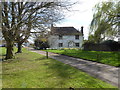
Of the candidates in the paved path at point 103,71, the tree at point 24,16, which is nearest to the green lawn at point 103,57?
the paved path at point 103,71

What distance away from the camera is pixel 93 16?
17250 mm

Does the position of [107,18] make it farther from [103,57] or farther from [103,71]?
[103,71]

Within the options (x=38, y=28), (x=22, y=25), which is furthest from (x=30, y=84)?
(x=38, y=28)

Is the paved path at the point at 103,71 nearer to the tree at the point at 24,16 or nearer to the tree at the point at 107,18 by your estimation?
the tree at the point at 24,16

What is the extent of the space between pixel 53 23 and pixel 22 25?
2.46 meters

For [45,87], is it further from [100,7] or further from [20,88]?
[100,7]

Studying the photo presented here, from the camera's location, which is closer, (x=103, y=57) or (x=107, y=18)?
(x=103, y=57)

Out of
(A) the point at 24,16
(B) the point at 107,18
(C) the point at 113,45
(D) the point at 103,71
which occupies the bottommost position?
(D) the point at 103,71

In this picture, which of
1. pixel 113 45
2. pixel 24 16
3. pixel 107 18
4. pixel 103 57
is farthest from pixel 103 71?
pixel 113 45

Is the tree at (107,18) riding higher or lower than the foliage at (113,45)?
higher

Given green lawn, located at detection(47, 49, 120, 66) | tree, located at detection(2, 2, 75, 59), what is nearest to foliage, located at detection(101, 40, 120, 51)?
green lawn, located at detection(47, 49, 120, 66)

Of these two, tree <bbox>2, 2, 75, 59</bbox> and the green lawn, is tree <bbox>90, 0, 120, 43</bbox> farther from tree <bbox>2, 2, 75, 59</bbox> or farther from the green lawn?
tree <bbox>2, 2, 75, 59</bbox>

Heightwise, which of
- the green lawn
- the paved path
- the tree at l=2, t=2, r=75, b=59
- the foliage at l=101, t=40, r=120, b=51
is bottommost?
the paved path

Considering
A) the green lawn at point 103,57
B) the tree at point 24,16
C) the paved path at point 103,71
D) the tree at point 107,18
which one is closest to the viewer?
the paved path at point 103,71
